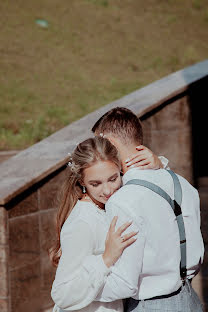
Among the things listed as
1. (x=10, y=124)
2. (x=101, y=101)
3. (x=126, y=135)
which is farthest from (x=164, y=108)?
(x=101, y=101)

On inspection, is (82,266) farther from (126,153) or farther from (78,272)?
(126,153)

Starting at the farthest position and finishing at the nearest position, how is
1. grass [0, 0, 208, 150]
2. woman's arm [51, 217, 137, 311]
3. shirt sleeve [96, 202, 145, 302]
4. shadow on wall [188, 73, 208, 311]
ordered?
grass [0, 0, 208, 150] < shadow on wall [188, 73, 208, 311] < woman's arm [51, 217, 137, 311] < shirt sleeve [96, 202, 145, 302]

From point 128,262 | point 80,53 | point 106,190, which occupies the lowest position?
point 128,262

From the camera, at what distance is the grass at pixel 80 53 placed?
11.7 meters

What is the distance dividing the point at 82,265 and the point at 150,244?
0.38m

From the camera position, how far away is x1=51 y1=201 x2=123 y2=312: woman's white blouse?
89.3 inches

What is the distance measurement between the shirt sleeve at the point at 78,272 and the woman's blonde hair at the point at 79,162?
0.71 ft

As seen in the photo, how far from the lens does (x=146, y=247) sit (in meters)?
2.17

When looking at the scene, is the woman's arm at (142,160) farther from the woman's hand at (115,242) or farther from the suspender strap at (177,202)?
the woman's hand at (115,242)

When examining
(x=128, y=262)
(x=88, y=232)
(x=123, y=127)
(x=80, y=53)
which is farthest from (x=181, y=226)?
(x=80, y=53)

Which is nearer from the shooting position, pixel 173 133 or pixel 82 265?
pixel 82 265

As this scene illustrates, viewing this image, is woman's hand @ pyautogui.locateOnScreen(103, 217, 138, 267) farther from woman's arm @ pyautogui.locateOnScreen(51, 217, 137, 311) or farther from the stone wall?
the stone wall

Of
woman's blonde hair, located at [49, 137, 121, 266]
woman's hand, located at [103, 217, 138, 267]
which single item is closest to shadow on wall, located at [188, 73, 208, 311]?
woman's blonde hair, located at [49, 137, 121, 266]

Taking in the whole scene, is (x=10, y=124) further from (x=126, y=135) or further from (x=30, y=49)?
(x=126, y=135)
